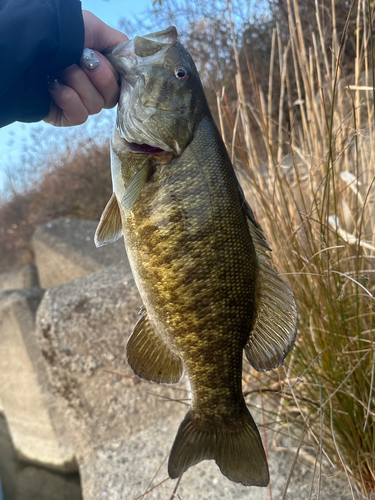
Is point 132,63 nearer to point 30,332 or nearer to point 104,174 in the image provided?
point 30,332

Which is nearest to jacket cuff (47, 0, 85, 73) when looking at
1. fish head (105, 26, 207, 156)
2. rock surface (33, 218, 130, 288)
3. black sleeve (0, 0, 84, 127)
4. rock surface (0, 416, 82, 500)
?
black sleeve (0, 0, 84, 127)

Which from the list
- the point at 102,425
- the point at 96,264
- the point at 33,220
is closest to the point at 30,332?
the point at 96,264

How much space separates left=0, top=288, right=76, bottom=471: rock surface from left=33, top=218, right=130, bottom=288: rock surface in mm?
472

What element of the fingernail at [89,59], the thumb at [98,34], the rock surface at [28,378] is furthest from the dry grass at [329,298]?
the rock surface at [28,378]

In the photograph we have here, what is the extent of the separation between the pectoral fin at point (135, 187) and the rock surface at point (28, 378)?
155 inches

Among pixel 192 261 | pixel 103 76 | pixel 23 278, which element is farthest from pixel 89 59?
pixel 23 278

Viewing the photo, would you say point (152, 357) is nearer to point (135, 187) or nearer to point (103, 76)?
point (135, 187)

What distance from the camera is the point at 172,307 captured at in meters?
1.00

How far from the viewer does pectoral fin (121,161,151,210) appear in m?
1.01

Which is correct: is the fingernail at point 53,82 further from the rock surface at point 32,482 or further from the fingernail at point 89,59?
the rock surface at point 32,482

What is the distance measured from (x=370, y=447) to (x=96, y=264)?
344 centimetres

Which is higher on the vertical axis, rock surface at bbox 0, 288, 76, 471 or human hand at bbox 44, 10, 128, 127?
human hand at bbox 44, 10, 128, 127

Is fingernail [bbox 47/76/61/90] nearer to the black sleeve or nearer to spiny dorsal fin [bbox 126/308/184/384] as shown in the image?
the black sleeve

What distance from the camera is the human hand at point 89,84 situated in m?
1.13
